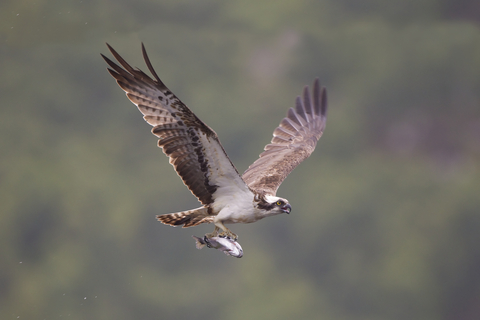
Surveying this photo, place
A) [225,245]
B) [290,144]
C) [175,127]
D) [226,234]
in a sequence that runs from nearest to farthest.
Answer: [225,245] → [175,127] → [226,234] → [290,144]

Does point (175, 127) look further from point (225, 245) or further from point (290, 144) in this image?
point (290, 144)

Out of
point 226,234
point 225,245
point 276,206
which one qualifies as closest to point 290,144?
point 276,206

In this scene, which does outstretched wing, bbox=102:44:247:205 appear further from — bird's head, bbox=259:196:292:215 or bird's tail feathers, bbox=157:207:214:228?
bird's tail feathers, bbox=157:207:214:228

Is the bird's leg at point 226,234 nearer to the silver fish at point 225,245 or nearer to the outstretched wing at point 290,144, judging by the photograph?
the silver fish at point 225,245

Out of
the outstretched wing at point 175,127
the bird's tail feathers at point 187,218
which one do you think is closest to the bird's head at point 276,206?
the outstretched wing at point 175,127

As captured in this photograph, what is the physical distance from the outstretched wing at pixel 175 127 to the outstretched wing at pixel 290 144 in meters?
1.19

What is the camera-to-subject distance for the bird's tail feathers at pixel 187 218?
695 centimetres

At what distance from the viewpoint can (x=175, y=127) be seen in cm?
627

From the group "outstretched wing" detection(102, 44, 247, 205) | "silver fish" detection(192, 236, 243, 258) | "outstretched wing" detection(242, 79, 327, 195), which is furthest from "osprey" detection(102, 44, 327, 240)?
"silver fish" detection(192, 236, 243, 258)

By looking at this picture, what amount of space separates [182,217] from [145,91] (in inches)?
66.8

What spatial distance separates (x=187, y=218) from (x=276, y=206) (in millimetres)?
1190

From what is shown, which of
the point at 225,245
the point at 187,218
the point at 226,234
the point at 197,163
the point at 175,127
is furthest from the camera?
the point at 187,218

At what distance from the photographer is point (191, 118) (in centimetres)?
612

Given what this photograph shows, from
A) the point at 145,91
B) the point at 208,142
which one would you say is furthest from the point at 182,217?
the point at 145,91
